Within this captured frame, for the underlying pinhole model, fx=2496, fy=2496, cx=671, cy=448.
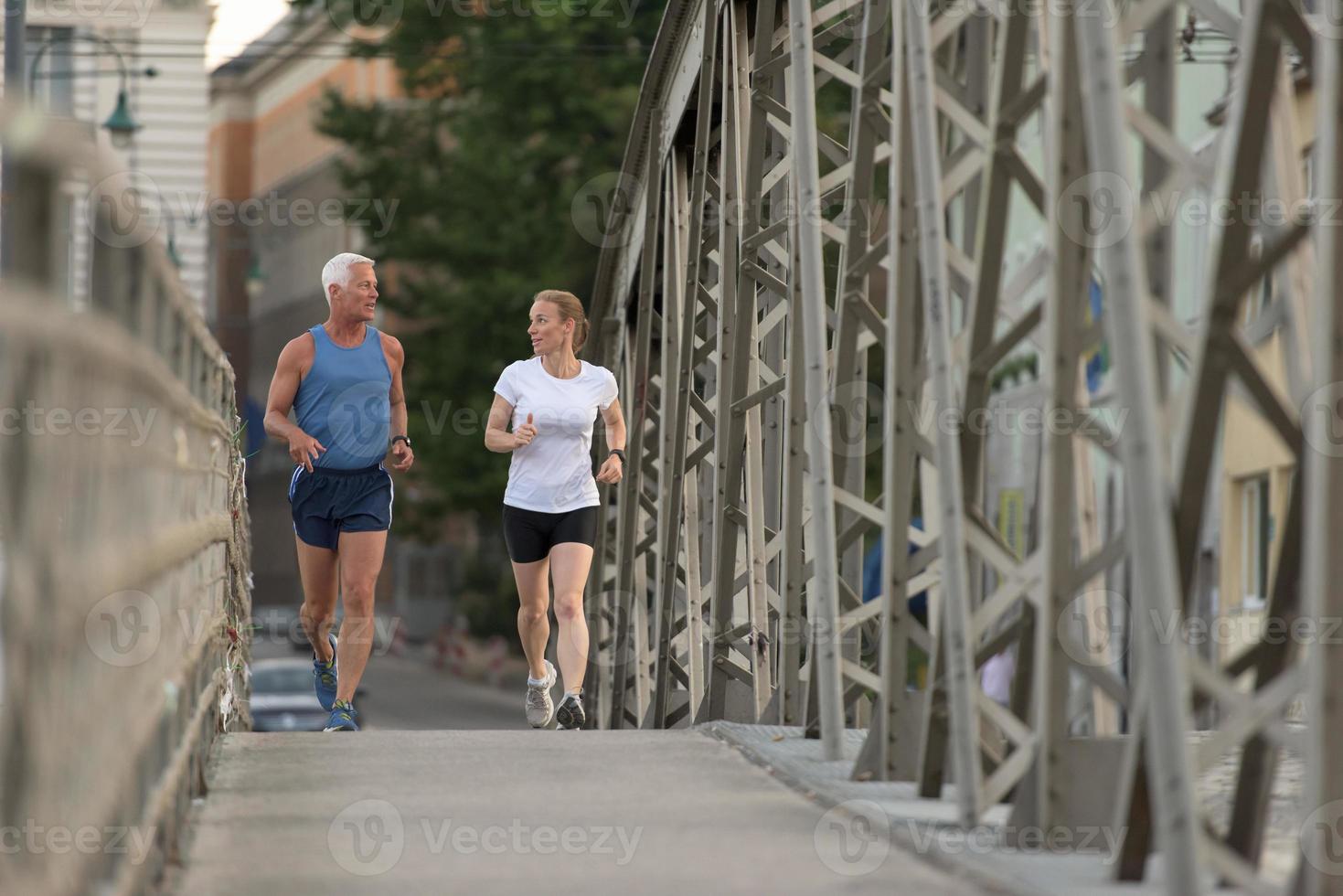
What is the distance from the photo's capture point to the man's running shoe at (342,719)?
31.6 ft

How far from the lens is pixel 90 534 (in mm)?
3756

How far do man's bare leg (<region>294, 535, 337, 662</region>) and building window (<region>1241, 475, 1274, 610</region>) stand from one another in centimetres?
1654

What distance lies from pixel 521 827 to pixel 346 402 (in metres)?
3.88

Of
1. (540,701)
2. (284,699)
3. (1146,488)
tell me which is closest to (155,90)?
(284,699)

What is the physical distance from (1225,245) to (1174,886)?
119 cm

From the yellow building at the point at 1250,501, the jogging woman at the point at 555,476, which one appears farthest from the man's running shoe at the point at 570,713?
the yellow building at the point at 1250,501

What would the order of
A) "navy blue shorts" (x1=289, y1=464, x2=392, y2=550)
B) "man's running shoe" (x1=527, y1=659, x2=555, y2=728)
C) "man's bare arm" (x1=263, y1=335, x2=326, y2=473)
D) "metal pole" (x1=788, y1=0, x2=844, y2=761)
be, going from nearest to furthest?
1. "metal pole" (x1=788, y1=0, x2=844, y2=761)
2. "man's bare arm" (x1=263, y1=335, x2=326, y2=473)
3. "navy blue shorts" (x1=289, y1=464, x2=392, y2=550)
4. "man's running shoe" (x1=527, y1=659, x2=555, y2=728)

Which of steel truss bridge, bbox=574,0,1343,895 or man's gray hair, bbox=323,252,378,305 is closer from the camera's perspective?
steel truss bridge, bbox=574,0,1343,895

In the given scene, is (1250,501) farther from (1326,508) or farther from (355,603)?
(1326,508)

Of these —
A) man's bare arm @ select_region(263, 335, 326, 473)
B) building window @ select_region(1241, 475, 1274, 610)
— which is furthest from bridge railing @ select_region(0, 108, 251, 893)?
building window @ select_region(1241, 475, 1274, 610)

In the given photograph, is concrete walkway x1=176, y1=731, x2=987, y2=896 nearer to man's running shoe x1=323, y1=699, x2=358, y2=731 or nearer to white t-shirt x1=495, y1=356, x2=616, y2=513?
man's running shoe x1=323, y1=699, x2=358, y2=731

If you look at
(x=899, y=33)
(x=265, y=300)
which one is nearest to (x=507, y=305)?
(x=899, y=33)

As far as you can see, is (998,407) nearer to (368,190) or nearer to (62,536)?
(368,190)

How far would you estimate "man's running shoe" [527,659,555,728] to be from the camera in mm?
10266
